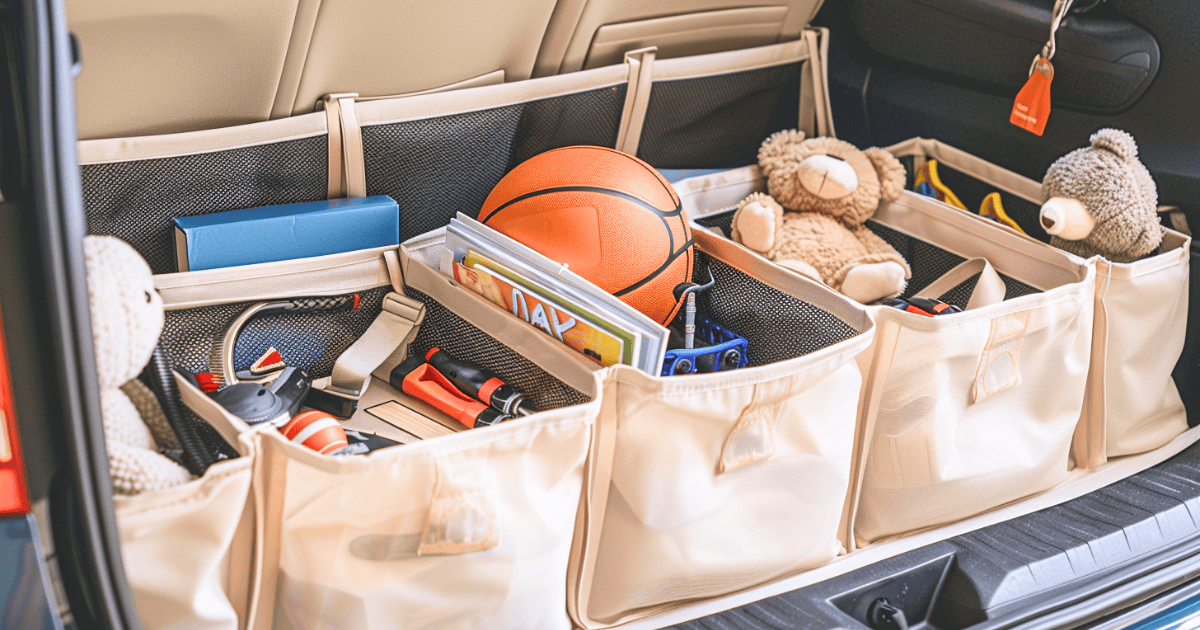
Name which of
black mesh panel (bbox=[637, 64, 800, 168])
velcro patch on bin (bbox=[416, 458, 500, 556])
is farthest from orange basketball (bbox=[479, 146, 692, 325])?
velcro patch on bin (bbox=[416, 458, 500, 556])

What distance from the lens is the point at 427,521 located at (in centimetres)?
109

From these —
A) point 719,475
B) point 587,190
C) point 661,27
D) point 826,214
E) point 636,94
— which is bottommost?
point 719,475

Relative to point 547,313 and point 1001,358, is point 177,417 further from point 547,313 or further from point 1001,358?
point 1001,358

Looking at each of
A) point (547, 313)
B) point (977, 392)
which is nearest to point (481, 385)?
point (547, 313)

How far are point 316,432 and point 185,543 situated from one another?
0.83ft

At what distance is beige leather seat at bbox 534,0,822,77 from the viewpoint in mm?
1721

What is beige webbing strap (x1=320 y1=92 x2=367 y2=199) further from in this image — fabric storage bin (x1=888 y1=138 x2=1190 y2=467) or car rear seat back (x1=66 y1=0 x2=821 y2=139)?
fabric storage bin (x1=888 y1=138 x2=1190 y2=467)

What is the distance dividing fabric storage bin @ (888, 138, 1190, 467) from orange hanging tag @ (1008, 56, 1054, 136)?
0.36 ft

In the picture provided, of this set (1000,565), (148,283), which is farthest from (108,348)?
(1000,565)

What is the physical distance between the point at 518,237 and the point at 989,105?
1161 millimetres

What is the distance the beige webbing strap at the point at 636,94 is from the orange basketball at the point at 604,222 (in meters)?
0.27

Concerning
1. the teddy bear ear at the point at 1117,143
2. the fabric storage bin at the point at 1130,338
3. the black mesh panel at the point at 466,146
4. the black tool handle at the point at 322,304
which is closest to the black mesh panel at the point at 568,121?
the black mesh panel at the point at 466,146

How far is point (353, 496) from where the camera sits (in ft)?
3.46

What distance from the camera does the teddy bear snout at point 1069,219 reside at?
1729mm
